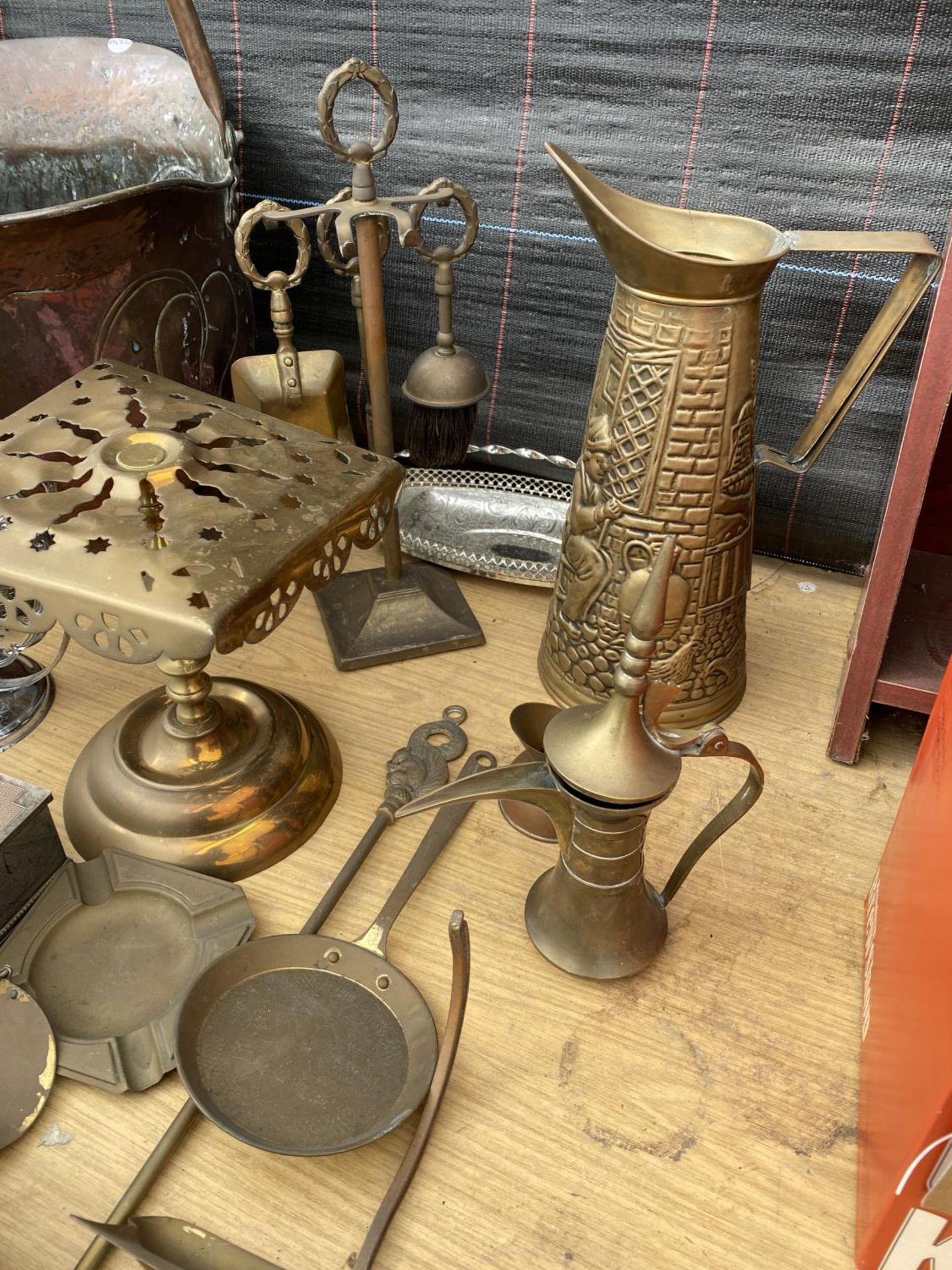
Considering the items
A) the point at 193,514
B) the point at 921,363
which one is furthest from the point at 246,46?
the point at 921,363

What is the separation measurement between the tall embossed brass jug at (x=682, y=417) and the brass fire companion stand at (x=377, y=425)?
0.47 ft

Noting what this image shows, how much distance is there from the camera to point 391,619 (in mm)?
902

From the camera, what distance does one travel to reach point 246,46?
100 cm

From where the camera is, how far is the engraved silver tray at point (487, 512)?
3.30ft

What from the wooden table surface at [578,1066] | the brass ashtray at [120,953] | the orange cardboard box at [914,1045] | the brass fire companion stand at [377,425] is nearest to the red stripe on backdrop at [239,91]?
the brass fire companion stand at [377,425]

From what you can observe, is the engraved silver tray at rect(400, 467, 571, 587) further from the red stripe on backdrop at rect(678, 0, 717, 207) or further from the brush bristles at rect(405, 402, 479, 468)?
the red stripe on backdrop at rect(678, 0, 717, 207)

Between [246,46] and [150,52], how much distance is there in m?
0.09

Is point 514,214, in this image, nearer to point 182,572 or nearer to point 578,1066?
point 182,572

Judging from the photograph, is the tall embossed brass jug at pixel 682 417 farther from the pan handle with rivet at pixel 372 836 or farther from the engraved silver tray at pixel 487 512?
the engraved silver tray at pixel 487 512

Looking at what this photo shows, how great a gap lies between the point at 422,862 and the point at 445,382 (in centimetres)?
41

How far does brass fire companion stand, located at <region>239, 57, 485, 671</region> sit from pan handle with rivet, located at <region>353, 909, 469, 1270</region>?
36 cm

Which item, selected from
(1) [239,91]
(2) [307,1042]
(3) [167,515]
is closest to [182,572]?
(3) [167,515]

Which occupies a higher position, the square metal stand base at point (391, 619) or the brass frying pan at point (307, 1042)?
the square metal stand base at point (391, 619)

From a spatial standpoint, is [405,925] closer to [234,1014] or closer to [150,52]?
[234,1014]
